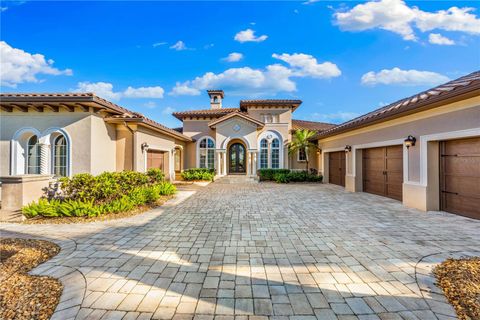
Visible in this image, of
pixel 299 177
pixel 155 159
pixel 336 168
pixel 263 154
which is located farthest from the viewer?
pixel 263 154

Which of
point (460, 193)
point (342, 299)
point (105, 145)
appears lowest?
point (342, 299)

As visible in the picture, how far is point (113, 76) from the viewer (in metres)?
17.5

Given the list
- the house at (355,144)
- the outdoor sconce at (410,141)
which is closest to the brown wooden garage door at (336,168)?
the house at (355,144)

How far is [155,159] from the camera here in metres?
12.7

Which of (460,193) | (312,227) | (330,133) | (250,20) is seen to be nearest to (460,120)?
(460,193)

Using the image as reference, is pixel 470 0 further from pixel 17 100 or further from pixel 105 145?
pixel 17 100

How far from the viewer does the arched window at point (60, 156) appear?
30.2ft

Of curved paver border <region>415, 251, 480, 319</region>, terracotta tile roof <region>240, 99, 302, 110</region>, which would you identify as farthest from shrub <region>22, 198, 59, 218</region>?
terracotta tile roof <region>240, 99, 302, 110</region>

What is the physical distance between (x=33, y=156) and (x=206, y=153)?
12006 mm

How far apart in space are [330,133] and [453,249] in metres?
9.82

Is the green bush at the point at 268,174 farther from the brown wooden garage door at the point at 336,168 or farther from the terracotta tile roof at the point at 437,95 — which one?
the terracotta tile roof at the point at 437,95

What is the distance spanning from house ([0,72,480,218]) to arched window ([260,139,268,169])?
525 centimetres

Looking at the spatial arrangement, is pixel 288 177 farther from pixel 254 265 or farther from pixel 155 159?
pixel 254 265

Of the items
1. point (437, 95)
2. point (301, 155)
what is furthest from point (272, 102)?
point (437, 95)
